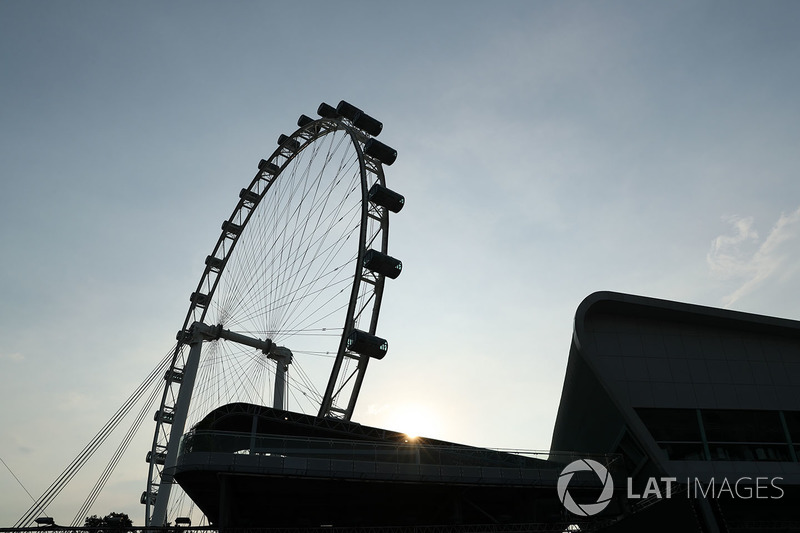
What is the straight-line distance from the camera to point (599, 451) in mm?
28031

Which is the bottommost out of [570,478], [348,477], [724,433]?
[348,477]

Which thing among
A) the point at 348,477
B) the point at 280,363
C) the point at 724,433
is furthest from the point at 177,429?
the point at 724,433

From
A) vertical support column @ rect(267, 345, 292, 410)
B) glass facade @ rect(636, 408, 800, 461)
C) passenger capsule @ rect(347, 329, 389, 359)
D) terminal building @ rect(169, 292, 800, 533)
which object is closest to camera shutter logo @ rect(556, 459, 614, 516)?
terminal building @ rect(169, 292, 800, 533)

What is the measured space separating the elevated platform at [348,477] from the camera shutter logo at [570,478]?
0.28m

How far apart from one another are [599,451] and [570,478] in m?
5.29

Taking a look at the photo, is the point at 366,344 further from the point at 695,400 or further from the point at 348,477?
the point at 695,400

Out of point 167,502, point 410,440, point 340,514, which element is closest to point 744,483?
point 410,440

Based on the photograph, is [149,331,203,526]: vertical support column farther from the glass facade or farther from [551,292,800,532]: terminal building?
the glass facade

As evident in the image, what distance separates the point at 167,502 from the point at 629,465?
2136 cm

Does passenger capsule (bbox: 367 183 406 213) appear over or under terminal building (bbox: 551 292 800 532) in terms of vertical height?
over

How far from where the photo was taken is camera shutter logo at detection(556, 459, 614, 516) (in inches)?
923

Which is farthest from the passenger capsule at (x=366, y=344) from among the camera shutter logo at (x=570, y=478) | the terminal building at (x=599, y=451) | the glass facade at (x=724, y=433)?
the glass facade at (x=724, y=433)

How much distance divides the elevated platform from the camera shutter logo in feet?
0.90

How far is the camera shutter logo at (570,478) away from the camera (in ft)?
76.9
